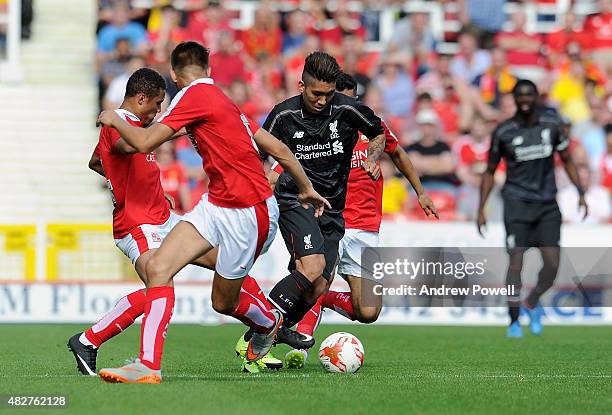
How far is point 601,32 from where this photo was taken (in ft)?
72.4

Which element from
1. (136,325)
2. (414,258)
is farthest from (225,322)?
(414,258)

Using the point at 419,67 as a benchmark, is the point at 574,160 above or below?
below

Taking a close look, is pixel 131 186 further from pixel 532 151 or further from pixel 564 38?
pixel 564 38

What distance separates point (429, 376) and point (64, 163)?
12448 mm

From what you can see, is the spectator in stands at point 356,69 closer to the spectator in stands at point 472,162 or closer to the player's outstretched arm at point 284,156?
the spectator in stands at point 472,162

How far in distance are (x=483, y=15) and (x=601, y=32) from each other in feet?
7.05

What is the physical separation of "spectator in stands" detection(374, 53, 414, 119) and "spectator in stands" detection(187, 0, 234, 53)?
2.68m

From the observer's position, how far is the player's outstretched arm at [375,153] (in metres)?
9.16

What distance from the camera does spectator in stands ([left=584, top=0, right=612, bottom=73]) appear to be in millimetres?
21953

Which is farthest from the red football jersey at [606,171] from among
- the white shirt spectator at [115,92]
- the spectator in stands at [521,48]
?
the white shirt spectator at [115,92]

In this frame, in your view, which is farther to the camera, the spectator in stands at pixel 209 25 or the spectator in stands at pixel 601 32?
the spectator in stands at pixel 601 32

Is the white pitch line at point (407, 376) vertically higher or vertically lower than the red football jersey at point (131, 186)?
lower

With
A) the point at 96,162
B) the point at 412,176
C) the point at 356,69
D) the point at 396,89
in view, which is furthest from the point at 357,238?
the point at 356,69

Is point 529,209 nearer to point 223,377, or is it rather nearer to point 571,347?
point 571,347
